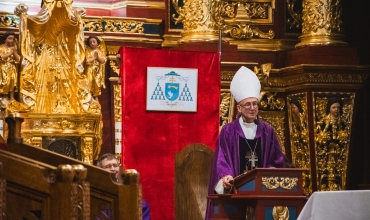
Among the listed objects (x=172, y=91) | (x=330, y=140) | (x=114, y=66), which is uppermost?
(x=114, y=66)

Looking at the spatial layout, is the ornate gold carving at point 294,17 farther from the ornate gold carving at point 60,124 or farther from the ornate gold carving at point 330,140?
the ornate gold carving at point 60,124

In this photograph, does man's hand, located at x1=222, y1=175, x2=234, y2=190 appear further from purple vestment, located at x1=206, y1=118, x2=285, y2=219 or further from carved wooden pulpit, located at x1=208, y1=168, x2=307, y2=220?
purple vestment, located at x1=206, y1=118, x2=285, y2=219

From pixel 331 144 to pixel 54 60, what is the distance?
9.64 ft

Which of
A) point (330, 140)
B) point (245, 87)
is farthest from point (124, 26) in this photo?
point (245, 87)

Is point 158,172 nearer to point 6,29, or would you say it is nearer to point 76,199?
point 6,29

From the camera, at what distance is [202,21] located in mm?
10430

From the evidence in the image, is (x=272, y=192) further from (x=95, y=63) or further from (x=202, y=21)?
(x=202, y=21)

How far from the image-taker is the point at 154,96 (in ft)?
30.4

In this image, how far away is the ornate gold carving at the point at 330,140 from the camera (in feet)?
33.8

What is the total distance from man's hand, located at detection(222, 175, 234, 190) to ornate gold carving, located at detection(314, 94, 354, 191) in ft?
10.0

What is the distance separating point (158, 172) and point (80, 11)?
71.9 inches

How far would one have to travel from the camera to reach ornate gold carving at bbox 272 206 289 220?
Result: 7.07 meters

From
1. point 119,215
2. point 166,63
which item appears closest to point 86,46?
point 166,63

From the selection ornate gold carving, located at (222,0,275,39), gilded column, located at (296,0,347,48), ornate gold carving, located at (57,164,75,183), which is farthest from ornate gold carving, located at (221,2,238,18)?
ornate gold carving, located at (57,164,75,183)
